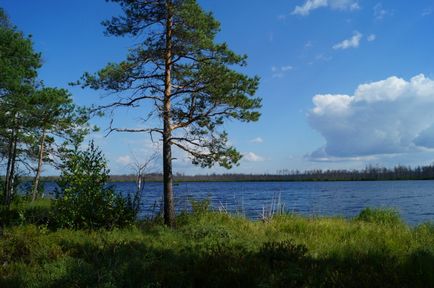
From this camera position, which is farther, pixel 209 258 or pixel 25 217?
pixel 25 217

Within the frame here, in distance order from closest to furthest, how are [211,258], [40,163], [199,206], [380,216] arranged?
[211,258] → [199,206] → [380,216] → [40,163]

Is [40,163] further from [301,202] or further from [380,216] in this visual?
[301,202]

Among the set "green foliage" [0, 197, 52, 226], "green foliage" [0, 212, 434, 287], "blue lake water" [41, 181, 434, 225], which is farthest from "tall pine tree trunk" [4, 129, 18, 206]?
"green foliage" [0, 212, 434, 287]

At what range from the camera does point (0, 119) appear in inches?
692

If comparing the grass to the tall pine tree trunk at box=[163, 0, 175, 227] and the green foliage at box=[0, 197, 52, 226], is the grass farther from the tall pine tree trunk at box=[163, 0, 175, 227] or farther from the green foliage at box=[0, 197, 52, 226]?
the green foliage at box=[0, 197, 52, 226]

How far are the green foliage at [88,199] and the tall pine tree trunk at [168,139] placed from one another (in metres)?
1.29

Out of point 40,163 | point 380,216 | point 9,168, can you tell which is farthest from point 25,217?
point 380,216

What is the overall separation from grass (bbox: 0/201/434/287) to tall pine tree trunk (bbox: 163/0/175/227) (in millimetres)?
953

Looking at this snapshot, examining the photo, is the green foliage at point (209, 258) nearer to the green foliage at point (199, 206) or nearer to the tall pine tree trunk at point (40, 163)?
the green foliage at point (199, 206)

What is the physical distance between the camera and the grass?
742 centimetres

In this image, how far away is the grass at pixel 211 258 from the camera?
7418 millimetres

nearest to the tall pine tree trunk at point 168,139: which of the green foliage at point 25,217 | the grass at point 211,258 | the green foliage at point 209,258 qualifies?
the grass at point 211,258

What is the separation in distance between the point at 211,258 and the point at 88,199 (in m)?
6.76

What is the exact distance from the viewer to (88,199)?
14086mm
